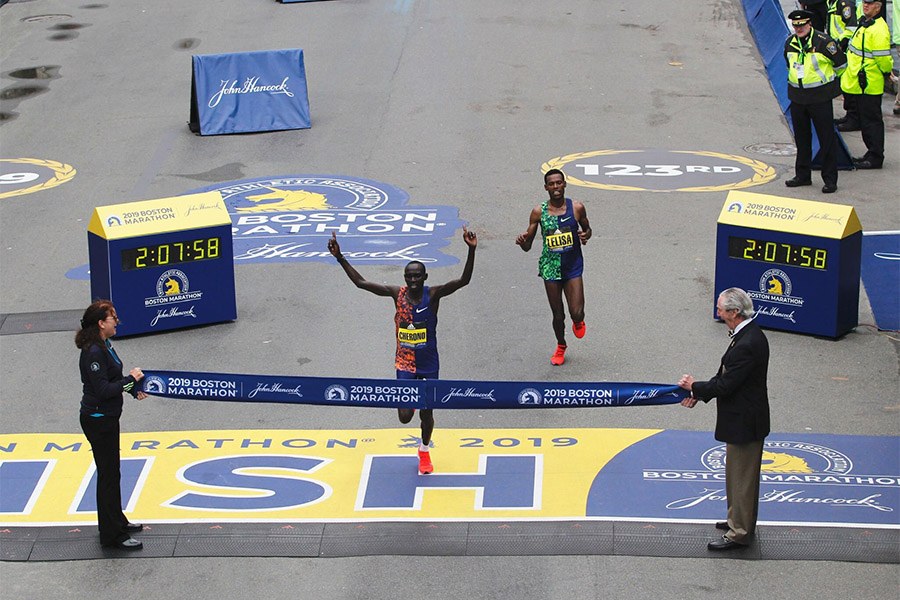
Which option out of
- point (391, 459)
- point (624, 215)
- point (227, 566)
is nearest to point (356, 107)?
point (624, 215)

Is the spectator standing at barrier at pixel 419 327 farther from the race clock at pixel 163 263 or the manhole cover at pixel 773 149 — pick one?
the manhole cover at pixel 773 149

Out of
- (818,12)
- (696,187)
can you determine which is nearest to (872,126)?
(696,187)

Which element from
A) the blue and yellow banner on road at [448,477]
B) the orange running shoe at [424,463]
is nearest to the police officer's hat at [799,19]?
the blue and yellow banner on road at [448,477]

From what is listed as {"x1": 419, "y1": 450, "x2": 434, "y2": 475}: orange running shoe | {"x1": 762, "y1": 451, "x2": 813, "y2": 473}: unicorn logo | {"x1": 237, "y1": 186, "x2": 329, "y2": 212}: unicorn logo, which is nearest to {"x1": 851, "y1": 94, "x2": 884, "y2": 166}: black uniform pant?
{"x1": 237, "y1": 186, "x2": 329, "y2": 212}: unicorn logo

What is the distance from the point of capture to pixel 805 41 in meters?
18.4

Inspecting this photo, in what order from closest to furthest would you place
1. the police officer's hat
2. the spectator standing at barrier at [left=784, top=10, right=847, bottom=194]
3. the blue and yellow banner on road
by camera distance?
1. the blue and yellow banner on road
2. the police officer's hat
3. the spectator standing at barrier at [left=784, top=10, right=847, bottom=194]

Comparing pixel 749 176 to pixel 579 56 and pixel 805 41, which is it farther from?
pixel 579 56

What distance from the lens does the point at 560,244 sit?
1291 centimetres

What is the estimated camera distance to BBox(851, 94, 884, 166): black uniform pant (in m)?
→ 20.0

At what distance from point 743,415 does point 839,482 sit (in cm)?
186

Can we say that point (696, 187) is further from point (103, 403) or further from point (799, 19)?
point (103, 403)

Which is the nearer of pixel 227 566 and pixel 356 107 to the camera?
pixel 227 566

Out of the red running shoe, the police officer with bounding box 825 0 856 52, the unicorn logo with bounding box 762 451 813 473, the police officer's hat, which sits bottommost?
the unicorn logo with bounding box 762 451 813 473

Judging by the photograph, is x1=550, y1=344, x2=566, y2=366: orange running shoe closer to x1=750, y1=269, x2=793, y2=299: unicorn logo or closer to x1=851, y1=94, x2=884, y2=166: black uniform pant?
x1=750, y1=269, x2=793, y2=299: unicorn logo
